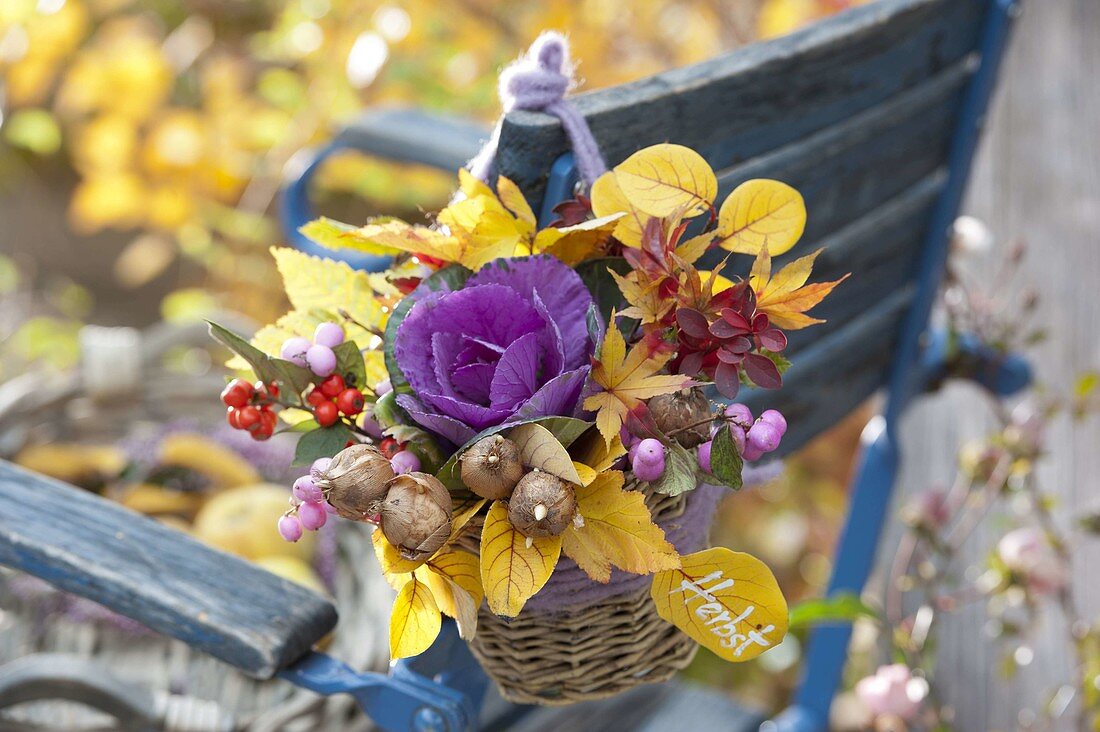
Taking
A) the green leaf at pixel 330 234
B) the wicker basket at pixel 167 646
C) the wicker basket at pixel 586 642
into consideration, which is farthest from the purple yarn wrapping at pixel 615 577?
the wicker basket at pixel 167 646

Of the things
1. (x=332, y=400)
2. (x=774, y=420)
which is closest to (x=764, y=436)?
(x=774, y=420)

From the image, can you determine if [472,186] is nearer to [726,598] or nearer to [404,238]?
[404,238]

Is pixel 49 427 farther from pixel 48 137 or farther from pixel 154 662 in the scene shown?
pixel 48 137

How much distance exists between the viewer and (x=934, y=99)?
897mm

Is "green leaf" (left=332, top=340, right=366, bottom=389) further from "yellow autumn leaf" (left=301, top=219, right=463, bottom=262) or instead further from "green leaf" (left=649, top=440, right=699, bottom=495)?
"green leaf" (left=649, top=440, right=699, bottom=495)

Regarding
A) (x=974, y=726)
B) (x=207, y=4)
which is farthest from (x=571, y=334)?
(x=207, y=4)

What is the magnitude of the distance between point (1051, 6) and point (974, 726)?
132cm

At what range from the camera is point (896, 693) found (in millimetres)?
967

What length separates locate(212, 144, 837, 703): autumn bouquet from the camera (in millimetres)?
487

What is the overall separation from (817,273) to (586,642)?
0.39m

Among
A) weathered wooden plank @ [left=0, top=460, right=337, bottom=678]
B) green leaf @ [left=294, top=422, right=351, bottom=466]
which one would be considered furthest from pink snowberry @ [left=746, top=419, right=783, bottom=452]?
weathered wooden plank @ [left=0, top=460, right=337, bottom=678]

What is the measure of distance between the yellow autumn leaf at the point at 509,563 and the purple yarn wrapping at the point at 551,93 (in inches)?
7.7

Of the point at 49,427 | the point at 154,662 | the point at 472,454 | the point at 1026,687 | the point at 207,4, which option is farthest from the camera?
the point at 207,4

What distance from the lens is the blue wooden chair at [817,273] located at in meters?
0.64
